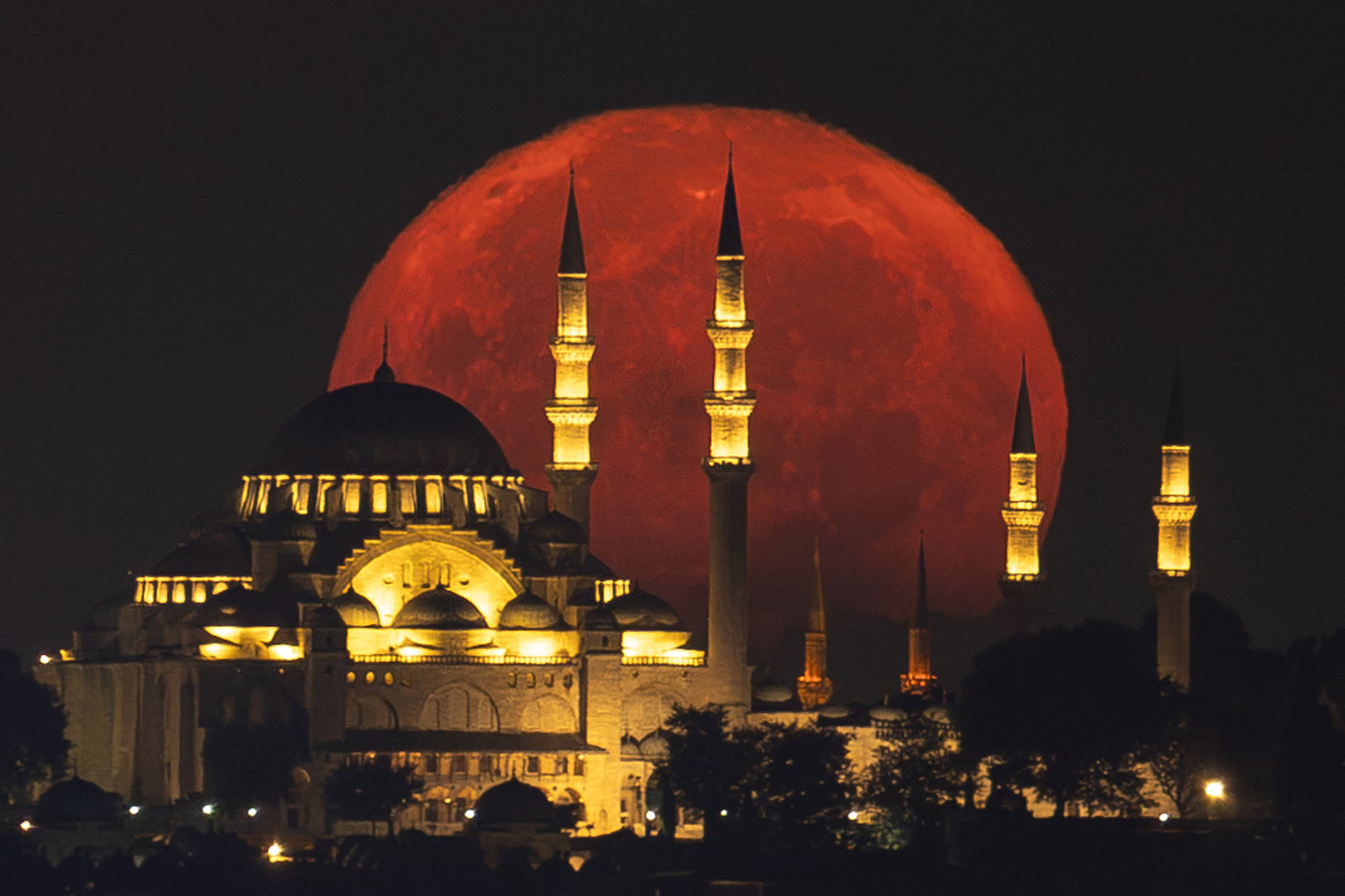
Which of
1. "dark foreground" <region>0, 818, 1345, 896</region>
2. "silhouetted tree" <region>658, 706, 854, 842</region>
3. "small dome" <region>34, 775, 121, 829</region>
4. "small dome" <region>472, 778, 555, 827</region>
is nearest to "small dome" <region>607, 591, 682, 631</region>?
"silhouetted tree" <region>658, 706, 854, 842</region>

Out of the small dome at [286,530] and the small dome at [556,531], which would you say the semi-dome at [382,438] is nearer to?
the small dome at [286,530]

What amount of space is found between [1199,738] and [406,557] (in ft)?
60.4

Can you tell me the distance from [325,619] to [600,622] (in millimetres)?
5986

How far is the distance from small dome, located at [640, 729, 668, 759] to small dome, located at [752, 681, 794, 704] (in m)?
5.36

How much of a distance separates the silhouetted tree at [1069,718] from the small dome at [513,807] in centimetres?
870

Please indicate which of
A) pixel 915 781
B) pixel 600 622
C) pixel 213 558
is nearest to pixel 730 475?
pixel 600 622

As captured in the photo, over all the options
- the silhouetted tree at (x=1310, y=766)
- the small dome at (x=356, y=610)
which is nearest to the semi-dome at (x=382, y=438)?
the small dome at (x=356, y=610)

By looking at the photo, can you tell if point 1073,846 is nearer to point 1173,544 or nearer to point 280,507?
point 1173,544

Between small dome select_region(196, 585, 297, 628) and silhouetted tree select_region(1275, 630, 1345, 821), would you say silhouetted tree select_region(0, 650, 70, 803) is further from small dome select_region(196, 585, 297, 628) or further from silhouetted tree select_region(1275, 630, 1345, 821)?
silhouetted tree select_region(1275, 630, 1345, 821)

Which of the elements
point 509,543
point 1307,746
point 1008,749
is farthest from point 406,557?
point 1307,746

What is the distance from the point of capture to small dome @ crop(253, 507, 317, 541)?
103750 mm

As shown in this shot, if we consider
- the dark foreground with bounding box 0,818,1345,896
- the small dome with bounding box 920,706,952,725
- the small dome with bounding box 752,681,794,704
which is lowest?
the dark foreground with bounding box 0,818,1345,896

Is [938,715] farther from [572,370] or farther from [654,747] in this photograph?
[572,370]

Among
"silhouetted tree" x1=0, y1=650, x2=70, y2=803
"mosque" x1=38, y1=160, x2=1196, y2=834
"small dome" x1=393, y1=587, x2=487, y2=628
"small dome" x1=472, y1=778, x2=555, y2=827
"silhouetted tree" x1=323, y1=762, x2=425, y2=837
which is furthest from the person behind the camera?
"small dome" x1=393, y1=587, x2=487, y2=628
